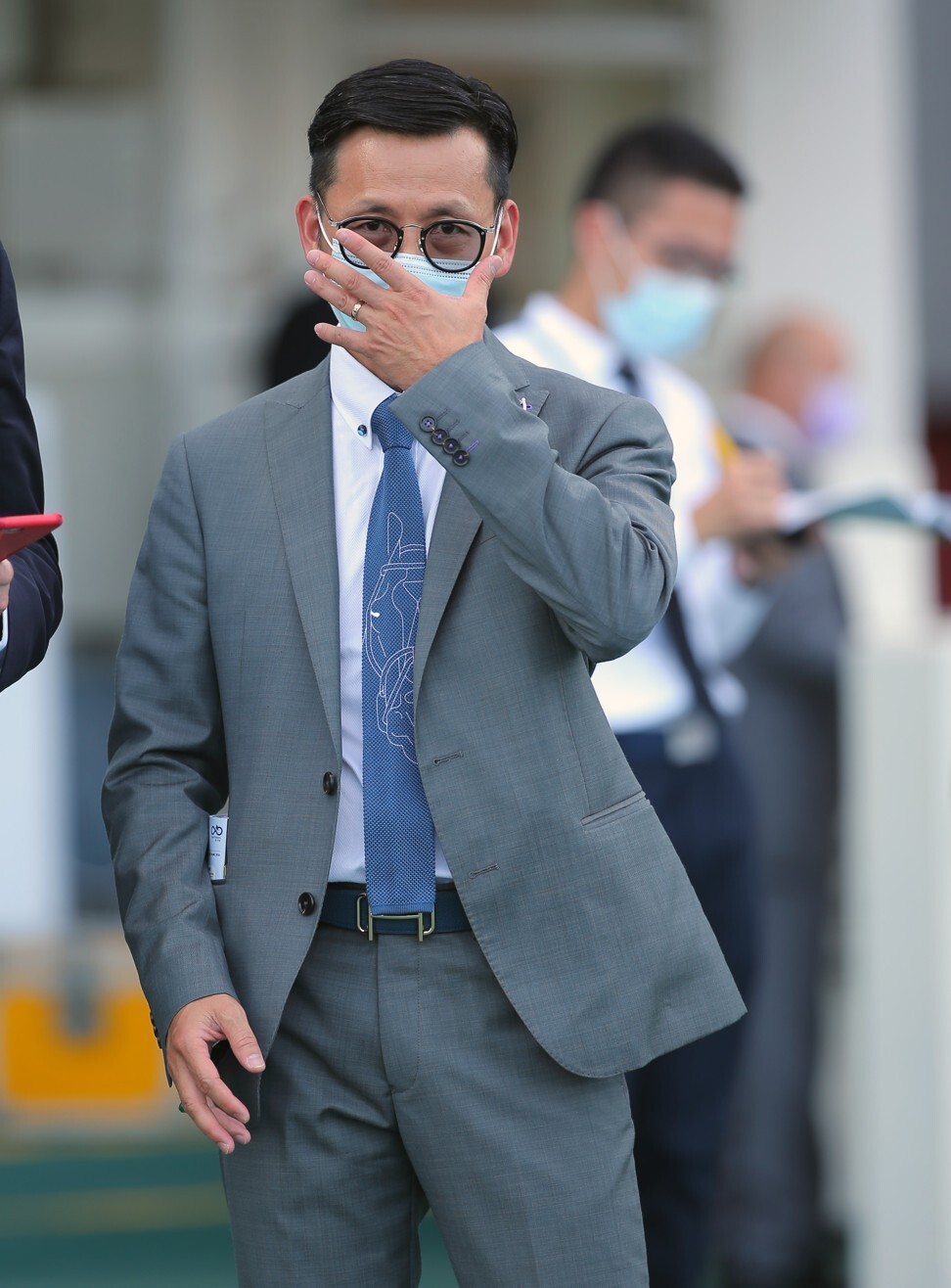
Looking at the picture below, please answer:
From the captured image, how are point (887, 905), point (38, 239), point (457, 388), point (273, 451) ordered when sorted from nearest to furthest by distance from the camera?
point (457, 388) → point (273, 451) → point (887, 905) → point (38, 239)

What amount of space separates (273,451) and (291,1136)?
0.63 meters

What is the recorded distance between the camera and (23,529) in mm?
1396

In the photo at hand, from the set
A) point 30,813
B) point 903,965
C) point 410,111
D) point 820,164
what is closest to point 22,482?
point 410,111

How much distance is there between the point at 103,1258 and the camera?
370 centimetres

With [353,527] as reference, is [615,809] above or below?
below

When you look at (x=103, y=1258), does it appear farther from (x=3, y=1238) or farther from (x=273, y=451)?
(x=273, y=451)

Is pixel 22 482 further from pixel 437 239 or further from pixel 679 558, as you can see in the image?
pixel 679 558

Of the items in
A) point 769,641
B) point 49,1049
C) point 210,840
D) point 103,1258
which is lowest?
point 103,1258

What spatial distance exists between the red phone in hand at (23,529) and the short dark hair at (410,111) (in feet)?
1.39

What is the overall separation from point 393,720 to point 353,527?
19 cm

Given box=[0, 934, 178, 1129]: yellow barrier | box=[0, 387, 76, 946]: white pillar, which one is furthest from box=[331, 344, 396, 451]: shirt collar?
box=[0, 934, 178, 1129]: yellow barrier

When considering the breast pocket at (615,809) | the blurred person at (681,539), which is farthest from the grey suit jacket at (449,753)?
the blurred person at (681,539)

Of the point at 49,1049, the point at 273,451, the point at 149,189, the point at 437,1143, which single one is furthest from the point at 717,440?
the point at 149,189

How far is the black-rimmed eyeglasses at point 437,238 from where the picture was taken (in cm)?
154
